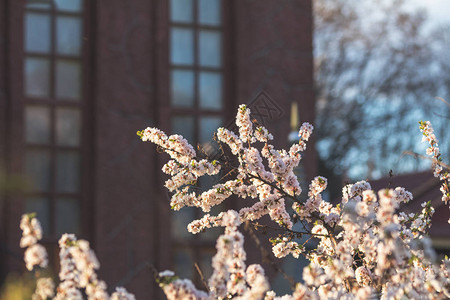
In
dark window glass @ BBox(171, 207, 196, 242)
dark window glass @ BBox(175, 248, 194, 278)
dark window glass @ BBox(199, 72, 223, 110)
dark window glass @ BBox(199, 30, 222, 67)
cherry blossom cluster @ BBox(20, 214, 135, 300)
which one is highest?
dark window glass @ BBox(199, 30, 222, 67)

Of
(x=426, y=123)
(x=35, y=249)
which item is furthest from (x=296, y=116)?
(x=35, y=249)

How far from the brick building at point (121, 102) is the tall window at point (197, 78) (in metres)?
0.01

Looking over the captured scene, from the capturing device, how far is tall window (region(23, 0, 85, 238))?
247 inches

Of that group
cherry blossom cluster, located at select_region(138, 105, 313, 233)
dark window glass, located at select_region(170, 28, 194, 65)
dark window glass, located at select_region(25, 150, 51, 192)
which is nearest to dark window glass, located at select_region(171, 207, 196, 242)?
dark window glass, located at select_region(25, 150, 51, 192)

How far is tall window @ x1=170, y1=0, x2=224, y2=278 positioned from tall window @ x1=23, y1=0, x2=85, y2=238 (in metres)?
0.94

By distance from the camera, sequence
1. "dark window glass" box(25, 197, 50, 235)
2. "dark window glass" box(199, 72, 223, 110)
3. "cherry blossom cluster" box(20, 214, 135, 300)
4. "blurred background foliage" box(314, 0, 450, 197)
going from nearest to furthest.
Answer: "cherry blossom cluster" box(20, 214, 135, 300)
"dark window glass" box(25, 197, 50, 235)
"dark window glass" box(199, 72, 223, 110)
"blurred background foliage" box(314, 0, 450, 197)

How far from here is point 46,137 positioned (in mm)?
6379

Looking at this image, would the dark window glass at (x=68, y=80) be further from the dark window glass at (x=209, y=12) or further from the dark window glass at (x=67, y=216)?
the dark window glass at (x=209, y=12)

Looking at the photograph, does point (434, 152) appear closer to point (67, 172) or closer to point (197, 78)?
point (197, 78)

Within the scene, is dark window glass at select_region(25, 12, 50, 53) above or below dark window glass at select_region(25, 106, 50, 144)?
above

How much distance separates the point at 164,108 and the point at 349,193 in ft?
11.1

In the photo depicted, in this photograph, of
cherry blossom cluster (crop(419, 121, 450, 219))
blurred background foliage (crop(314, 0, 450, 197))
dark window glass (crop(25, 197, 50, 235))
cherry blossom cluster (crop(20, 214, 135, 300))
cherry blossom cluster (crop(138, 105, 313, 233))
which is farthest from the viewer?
blurred background foliage (crop(314, 0, 450, 197))

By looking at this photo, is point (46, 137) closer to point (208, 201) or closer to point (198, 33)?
point (198, 33)

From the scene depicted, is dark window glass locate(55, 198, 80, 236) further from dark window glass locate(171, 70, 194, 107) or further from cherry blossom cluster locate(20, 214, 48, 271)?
cherry blossom cluster locate(20, 214, 48, 271)
